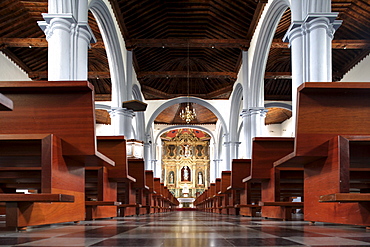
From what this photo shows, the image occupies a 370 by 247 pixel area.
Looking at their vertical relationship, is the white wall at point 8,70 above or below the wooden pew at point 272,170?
above

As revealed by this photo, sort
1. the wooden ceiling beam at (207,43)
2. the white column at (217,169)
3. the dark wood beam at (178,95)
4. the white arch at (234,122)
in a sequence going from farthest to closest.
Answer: the white column at (217,169), the dark wood beam at (178,95), the white arch at (234,122), the wooden ceiling beam at (207,43)

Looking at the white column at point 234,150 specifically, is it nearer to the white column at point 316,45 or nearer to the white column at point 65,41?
the white column at point 316,45

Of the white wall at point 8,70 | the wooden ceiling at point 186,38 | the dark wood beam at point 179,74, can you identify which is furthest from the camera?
the dark wood beam at point 179,74

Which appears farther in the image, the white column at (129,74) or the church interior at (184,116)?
the white column at (129,74)

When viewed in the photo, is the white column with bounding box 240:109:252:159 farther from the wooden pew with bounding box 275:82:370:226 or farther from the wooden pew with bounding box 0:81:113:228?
the wooden pew with bounding box 0:81:113:228

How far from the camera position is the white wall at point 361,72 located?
42.3 ft

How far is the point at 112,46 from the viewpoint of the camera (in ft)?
35.7

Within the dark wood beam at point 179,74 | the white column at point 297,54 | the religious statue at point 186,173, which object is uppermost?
the dark wood beam at point 179,74

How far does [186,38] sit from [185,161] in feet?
59.9

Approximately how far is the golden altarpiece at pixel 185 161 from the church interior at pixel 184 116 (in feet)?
15.6

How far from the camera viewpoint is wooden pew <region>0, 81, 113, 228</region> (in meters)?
2.75

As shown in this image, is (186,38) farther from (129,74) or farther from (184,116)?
(184,116)

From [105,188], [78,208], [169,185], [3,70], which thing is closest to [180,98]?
[3,70]

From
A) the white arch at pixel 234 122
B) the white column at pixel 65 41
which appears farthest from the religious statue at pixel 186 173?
the white column at pixel 65 41
